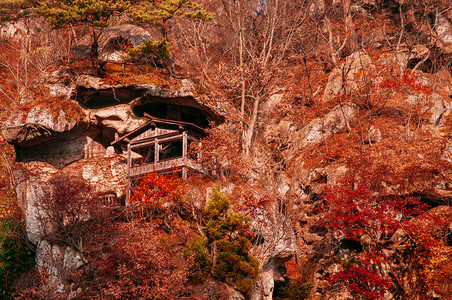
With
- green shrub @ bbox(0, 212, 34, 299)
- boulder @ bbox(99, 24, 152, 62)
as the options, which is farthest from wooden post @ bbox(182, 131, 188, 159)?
Result: green shrub @ bbox(0, 212, 34, 299)

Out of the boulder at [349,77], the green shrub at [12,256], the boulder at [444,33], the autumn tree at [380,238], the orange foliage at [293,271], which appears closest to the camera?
Answer: the autumn tree at [380,238]

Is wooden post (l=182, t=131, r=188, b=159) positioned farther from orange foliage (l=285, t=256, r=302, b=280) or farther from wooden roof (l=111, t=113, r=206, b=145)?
orange foliage (l=285, t=256, r=302, b=280)

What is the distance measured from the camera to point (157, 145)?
20984 mm

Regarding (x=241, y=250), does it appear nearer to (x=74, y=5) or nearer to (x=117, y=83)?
(x=117, y=83)

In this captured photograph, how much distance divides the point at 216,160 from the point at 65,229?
Answer: 749cm

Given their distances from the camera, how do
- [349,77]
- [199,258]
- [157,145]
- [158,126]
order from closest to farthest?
1. [199,258]
2. [157,145]
3. [158,126]
4. [349,77]

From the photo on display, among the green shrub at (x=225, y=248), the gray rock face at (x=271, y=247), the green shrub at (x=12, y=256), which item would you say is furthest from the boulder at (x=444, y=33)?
the green shrub at (x=12, y=256)

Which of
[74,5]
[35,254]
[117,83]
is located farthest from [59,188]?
[74,5]

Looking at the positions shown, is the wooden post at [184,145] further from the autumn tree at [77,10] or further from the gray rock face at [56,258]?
the autumn tree at [77,10]

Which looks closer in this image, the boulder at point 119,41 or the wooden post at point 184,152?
the wooden post at point 184,152

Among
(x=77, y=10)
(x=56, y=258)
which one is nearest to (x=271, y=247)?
(x=56, y=258)

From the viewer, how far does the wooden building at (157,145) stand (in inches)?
797

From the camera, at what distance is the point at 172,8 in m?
21.6

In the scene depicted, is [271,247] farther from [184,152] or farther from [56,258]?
[56,258]
